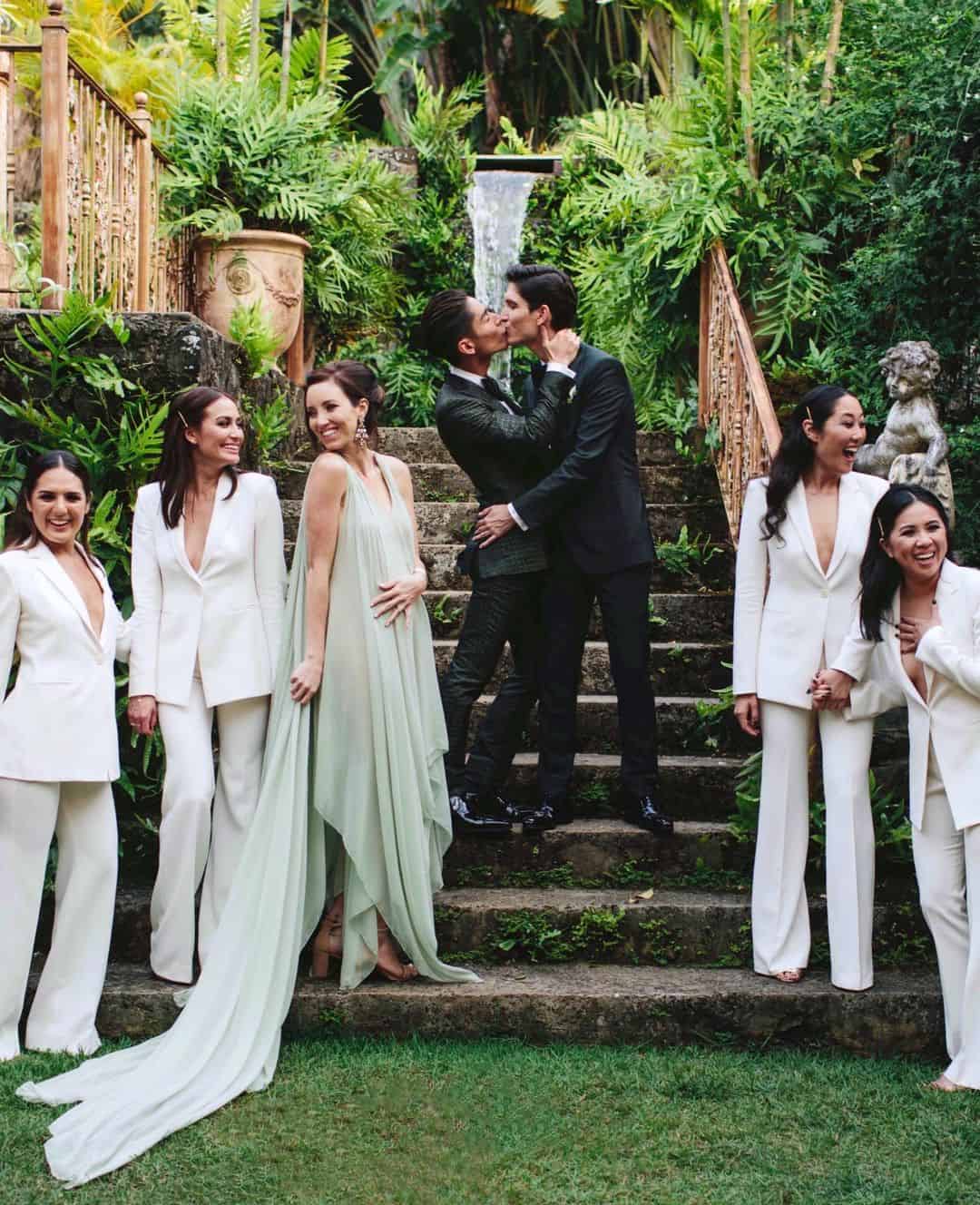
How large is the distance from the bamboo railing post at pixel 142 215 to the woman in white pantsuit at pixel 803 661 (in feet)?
11.4

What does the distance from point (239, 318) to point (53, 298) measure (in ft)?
3.97

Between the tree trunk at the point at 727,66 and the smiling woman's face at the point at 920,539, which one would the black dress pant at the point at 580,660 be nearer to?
the smiling woman's face at the point at 920,539

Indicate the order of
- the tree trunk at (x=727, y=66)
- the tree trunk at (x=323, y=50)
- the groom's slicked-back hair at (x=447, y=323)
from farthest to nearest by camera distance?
the tree trunk at (x=323, y=50), the tree trunk at (x=727, y=66), the groom's slicked-back hair at (x=447, y=323)

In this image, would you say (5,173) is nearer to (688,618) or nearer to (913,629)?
(688,618)

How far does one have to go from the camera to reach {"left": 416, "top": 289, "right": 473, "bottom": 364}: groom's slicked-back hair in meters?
4.26

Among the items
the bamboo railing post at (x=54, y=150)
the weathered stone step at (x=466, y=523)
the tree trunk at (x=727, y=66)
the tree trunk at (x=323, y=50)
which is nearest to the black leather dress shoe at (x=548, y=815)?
the weathered stone step at (x=466, y=523)

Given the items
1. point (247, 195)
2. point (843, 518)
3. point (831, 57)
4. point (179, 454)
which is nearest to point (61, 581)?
point (179, 454)

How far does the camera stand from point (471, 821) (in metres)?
4.47

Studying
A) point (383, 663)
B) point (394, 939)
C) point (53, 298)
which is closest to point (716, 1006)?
point (394, 939)

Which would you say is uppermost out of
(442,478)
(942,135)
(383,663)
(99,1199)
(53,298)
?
(942,135)

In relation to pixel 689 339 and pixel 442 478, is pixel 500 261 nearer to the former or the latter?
pixel 689 339

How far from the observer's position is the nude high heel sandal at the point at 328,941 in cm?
397

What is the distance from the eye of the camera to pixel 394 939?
13.2 feet

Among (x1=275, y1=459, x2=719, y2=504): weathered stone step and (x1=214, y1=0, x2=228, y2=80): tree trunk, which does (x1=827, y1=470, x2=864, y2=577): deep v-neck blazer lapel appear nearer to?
(x1=275, y1=459, x2=719, y2=504): weathered stone step
